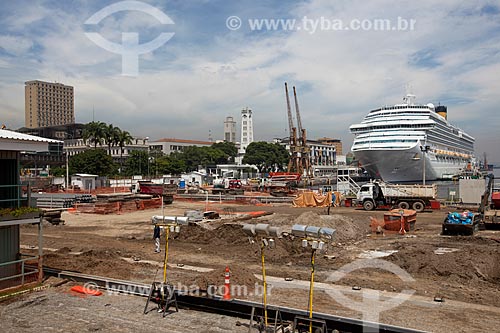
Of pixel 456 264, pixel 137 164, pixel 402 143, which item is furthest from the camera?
pixel 137 164

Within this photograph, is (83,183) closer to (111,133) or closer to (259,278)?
(111,133)

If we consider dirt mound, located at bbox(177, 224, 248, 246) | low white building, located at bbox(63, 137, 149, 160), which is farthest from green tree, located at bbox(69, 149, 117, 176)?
dirt mound, located at bbox(177, 224, 248, 246)

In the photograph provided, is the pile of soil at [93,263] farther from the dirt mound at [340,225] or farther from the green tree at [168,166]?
the green tree at [168,166]

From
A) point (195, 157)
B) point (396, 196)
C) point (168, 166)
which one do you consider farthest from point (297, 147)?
point (396, 196)

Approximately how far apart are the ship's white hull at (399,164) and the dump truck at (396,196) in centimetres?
3615

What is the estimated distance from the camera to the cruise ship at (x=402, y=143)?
249 feet

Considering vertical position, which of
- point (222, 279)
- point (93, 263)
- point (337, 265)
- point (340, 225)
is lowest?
point (337, 265)

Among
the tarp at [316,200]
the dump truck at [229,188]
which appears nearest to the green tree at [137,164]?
the dump truck at [229,188]

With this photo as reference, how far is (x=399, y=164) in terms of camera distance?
76.4 metres

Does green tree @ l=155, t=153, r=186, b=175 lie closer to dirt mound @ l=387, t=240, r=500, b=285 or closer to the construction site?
the construction site

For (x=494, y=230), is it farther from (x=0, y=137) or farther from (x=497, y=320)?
(x=0, y=137)

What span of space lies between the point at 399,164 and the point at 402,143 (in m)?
3.80

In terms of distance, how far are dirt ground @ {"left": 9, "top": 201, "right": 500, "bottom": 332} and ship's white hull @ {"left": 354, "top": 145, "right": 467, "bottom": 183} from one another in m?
49.1

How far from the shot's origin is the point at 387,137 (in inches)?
3068
